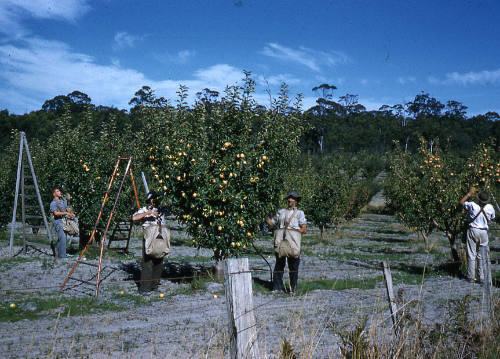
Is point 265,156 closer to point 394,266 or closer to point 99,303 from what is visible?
point 99,303

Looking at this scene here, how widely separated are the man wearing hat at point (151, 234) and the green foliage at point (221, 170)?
51 centimetres

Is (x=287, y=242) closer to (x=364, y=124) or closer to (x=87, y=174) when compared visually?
(x=87, y=174)

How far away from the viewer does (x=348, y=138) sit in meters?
87.2

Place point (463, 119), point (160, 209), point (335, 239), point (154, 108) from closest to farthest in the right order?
point (160, 209), point (154, 108), point (335, 239), point (463, 119)

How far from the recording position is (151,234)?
842 cm

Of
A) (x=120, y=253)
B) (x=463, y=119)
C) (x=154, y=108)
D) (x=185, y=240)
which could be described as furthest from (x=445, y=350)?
(x=463, y=119)

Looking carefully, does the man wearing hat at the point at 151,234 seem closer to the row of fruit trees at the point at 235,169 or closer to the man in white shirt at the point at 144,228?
the man in white shirt at the point at 144,228

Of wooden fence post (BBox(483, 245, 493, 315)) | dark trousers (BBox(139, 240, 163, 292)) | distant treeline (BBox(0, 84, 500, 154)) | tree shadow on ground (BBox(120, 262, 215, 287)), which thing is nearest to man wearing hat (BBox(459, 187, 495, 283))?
wooden fence post (BBox(483, 245, 493, 315))

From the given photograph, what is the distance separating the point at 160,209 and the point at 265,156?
7.86ft

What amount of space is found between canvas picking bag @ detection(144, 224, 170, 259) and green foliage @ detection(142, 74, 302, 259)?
0.78 meters

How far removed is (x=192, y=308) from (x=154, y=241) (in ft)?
5.49

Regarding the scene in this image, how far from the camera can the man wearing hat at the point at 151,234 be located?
842cm

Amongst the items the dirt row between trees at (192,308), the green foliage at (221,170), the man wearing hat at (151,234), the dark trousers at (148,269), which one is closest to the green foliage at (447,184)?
the dirt row between trees at (192,308)

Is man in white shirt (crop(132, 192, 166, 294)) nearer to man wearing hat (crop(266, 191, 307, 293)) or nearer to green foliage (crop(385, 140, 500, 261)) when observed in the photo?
man wearing hat (crop(266, 191, 307, 293))
